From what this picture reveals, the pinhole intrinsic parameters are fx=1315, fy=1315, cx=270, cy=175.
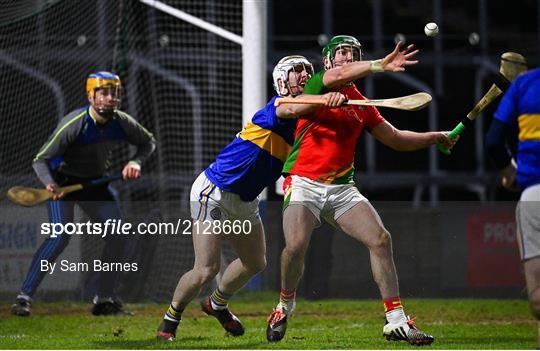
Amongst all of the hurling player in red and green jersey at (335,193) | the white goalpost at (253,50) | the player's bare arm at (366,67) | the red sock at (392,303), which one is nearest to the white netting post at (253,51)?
the white goalpost at (253,50)

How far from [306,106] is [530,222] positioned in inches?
67.5

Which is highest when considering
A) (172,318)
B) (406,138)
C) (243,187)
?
(406,138)

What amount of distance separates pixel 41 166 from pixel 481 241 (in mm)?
4214

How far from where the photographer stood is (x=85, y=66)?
13.8 metres

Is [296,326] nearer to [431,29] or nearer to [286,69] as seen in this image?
[286,69]

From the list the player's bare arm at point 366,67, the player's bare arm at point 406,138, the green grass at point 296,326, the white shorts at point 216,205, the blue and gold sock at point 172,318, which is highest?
the player's bare arm at point 366,67

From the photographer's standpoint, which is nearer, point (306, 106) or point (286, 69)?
point (306, 106)

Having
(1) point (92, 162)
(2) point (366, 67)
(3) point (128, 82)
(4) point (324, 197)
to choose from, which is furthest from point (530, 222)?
(3) point (128, 82)

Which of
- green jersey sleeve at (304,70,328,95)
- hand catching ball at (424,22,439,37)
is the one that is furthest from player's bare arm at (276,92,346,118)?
hand catching ball at (424,22,439,37)

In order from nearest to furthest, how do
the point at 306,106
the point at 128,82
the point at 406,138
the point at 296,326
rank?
the point at 306,106, the point at 406,138, the point at 296,326, the point at 128,82

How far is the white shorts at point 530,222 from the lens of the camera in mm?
6695

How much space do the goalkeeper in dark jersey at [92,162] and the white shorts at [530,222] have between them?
4.02 meters

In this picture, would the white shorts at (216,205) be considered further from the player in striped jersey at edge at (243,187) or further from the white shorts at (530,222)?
the white shorts at (530,222)

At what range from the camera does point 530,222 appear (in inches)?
265
